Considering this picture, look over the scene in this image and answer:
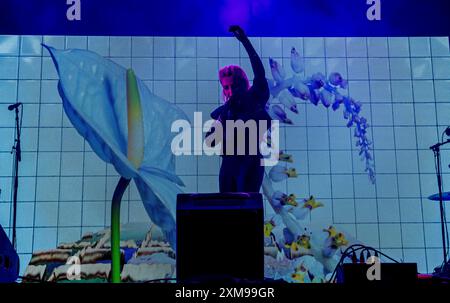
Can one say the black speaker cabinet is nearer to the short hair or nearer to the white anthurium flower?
Answer: the white anthurium flower

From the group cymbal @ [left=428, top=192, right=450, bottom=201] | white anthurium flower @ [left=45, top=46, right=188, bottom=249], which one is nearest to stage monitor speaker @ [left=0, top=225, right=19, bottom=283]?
white anthurium flower @ [left=45, top=46, right=188, bottom=249]

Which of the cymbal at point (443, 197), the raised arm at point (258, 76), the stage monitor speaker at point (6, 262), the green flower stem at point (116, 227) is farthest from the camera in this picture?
the raised arm at point (258, 76)

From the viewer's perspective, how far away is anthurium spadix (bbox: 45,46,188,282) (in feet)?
11.3

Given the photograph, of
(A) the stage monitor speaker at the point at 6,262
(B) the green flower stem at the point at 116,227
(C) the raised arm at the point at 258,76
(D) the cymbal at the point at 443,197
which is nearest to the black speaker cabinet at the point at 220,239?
(A) the stage monitor speaker at the point at 6,262

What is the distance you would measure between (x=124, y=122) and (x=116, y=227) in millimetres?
709

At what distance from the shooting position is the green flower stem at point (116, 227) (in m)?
3.31

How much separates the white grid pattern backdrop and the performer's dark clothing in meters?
0.08

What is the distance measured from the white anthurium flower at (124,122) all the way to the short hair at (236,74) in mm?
431

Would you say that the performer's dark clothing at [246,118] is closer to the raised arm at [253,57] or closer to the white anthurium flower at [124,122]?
the raised arm at [253,57]

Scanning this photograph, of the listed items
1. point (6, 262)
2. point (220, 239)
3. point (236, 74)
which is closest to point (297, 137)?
point (236, 74)

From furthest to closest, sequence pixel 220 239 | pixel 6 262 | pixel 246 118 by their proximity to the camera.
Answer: pixel 246 118 → pixel 6 262 → pixel 220 239

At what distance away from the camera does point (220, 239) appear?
130cm

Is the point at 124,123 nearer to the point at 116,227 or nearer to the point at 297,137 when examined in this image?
the point at 116,227
